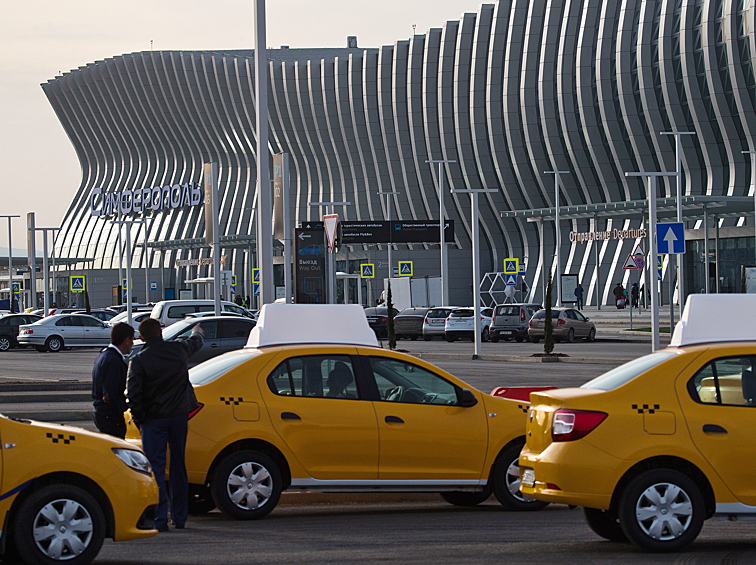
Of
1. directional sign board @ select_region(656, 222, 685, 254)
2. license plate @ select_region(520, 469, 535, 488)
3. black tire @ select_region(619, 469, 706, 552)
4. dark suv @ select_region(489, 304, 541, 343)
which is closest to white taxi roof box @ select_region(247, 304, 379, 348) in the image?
license plate @ select_region(520, 469, 535, 488)

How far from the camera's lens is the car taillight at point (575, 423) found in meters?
8.04

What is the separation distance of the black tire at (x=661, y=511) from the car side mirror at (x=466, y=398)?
2.06 m

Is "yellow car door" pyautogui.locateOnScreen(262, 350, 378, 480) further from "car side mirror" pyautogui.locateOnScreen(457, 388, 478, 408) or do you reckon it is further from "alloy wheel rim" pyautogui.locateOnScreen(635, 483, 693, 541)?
"alloy wheel rim" pyautogui.locateOnScreen(635, 483, 693, 541)

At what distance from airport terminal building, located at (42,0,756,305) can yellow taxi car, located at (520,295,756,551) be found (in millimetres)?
41044

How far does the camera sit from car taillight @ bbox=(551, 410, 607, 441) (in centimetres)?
804

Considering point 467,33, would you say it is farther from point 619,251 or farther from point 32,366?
point 32,366

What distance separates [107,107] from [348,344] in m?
104

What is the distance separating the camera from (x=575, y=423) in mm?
8047

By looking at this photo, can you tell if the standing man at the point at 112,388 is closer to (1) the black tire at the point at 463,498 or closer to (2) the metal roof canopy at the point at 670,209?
(1) the black tire at the point at 463,498

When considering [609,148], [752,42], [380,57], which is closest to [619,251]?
[609,148]

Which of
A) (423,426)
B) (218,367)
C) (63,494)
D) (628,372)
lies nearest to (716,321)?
(628,372)

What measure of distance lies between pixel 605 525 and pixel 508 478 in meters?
1.41

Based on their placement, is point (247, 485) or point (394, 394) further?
point (394, 394)

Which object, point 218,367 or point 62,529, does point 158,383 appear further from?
point 62,529
